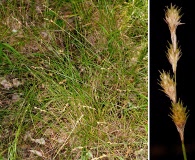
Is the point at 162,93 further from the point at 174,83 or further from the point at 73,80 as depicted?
the point at 73,80

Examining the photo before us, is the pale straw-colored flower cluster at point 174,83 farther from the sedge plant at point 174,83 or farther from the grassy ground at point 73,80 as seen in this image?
the grassy ground at point 73,80

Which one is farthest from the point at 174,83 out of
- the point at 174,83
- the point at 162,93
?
the point at 162,93

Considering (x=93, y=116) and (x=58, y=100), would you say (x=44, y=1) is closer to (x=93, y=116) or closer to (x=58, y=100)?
(x=58, y=100)

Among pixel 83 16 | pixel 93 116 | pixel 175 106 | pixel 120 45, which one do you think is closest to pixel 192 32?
pixel 175 106

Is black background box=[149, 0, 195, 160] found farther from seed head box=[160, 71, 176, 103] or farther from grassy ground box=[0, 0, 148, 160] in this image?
grassy ground box=[0, 0, 148, 160]

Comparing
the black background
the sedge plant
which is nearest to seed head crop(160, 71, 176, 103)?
the sedge plant

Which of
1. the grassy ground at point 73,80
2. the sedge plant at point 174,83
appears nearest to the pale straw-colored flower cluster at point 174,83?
the sedge plant at point 174,83
